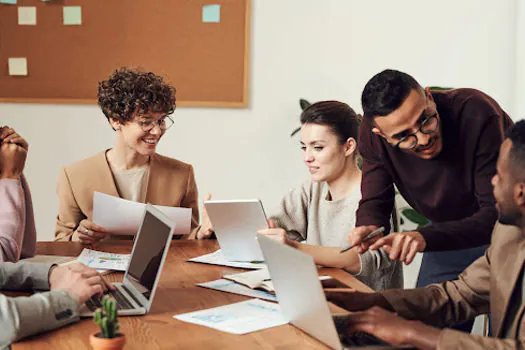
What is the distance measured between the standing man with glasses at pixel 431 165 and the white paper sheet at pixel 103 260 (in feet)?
2.40

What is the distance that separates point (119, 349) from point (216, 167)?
2632 mm

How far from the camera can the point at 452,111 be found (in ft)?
6.27

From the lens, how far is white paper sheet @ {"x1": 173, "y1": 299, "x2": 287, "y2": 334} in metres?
1.45

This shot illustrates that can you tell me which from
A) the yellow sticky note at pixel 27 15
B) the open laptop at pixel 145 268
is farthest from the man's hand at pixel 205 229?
the yellow sticky note at pixel 27 15

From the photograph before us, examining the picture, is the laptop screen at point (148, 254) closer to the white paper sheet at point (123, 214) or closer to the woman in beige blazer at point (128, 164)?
the white paper sheet at point (123, 214)

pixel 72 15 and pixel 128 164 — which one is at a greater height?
pixel 72 15

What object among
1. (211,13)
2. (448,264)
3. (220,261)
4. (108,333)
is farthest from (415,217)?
(108,333)

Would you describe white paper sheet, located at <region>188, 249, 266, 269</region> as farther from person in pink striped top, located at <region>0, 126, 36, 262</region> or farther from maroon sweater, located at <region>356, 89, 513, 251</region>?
person in pink striped top, located at <region>0, 126, 36, 262</region>

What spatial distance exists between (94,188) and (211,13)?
1399 mm

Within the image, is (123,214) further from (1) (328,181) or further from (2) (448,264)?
(2) (448,264)

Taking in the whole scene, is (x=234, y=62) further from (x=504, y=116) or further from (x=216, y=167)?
(x=504, y=116)

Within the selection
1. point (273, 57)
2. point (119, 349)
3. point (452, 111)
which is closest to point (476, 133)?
point (452, 111)

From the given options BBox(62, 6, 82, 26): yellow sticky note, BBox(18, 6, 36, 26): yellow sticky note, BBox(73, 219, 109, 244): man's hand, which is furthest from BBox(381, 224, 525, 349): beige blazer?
BBox(18, 6, 36, 26): yellow sticky note

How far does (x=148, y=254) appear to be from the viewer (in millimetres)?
1596
